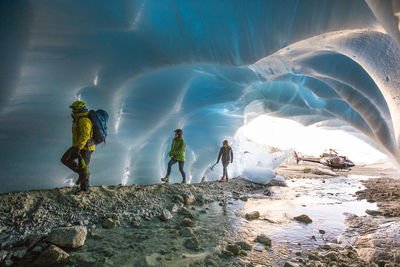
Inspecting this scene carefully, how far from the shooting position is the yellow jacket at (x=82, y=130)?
8.75 feet

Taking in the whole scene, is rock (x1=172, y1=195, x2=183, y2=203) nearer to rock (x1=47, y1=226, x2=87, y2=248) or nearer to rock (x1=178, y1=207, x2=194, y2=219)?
Answer: rock (x1=178, y1=207, x2=194, y2=219)

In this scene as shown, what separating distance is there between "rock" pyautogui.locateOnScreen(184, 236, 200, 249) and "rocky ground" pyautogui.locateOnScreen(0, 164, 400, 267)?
0.01m

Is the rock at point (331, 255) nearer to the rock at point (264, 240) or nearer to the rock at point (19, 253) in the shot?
the rock at point (264, 240)

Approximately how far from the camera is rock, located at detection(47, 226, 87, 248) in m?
1.71

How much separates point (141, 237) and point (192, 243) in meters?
0.53

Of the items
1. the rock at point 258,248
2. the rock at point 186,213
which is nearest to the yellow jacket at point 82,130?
the rock at point 186,213

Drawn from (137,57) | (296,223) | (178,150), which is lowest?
(296,223)

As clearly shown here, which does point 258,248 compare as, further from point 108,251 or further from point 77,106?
point 77,106

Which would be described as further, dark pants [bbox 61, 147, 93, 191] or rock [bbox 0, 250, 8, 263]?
dark pants [bbox 61, 147, 93, 191]

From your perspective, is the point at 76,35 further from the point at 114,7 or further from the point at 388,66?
the point at 388,66

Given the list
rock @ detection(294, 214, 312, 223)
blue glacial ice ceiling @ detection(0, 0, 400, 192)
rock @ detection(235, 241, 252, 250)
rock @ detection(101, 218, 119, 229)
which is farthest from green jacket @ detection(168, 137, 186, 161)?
rock @ detection(235, 241, 252, 250)

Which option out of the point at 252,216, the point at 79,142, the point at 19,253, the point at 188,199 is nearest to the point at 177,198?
the point at 188,199

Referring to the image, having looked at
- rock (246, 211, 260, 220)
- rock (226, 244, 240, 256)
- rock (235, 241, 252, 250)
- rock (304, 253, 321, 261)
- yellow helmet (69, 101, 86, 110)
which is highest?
yellow helmet (69, 101, 86, 110)

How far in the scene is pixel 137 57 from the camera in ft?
12.4
